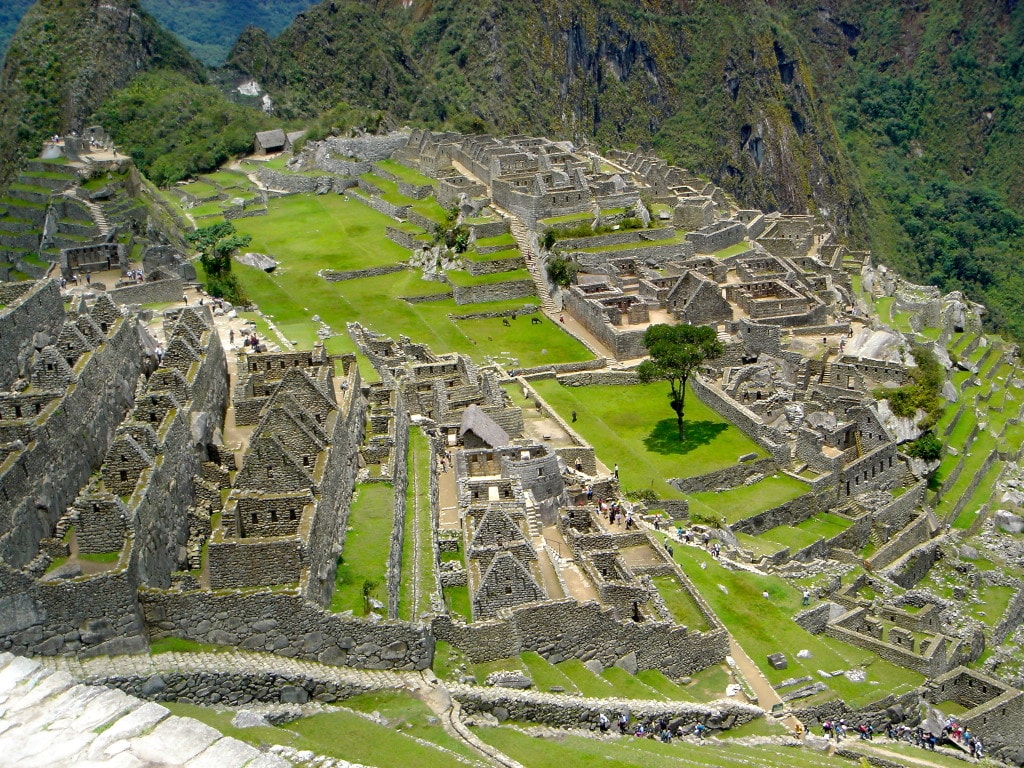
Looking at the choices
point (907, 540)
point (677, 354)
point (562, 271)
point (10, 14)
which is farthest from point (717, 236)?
point (10, 14)

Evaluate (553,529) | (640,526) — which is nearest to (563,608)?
(553,529)

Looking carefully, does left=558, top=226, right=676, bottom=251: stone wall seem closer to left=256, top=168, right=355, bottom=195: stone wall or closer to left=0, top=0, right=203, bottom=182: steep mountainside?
left=256, top=168, right=355, bottom=195: stone wall

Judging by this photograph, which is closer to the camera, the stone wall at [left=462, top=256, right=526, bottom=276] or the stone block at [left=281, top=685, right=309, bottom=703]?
the stone block at [left=281, top=685, right=309, bottom=703]

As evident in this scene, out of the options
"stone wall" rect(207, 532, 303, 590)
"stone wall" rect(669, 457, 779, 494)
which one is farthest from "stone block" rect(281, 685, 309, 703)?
"stone wall" rect(669, 457, 779, 494)

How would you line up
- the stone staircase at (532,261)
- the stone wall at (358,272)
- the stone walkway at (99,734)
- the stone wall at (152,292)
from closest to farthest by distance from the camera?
the stone walkway at (99,734) < the stone wall at (152,292) < the stone staircase at (532,261) < the stone wall at (358,272)

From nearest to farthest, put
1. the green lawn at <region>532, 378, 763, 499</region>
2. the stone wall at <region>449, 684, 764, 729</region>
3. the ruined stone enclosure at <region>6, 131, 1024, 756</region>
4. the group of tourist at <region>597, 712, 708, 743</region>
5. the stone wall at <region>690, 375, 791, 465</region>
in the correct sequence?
the ruined stone enclosure at <region>6, 131, 1024, 756</region> < the stone wall at <region>449, 684, 764, 729</region> < the group of tourist at <region>597, 712, 708, 743</region> < the green lawn at <region>532, 378, 763, 499</region> < the stone wall at <region>690, 375, 791, 465</region>

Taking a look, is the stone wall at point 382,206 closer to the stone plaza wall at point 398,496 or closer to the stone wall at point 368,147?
the stone wall at point 368,147

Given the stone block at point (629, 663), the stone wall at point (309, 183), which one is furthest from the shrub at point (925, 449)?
the stone wall at point (309, 183)
